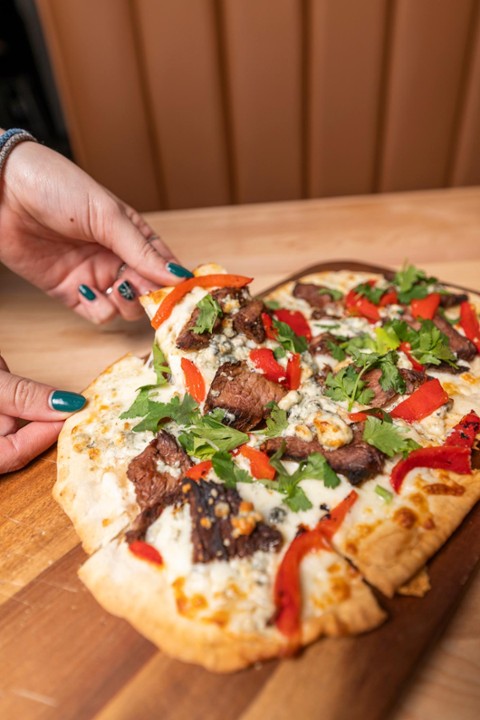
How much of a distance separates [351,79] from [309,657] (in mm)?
4205

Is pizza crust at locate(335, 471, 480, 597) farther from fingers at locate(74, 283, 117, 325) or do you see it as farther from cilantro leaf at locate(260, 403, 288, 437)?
fingers at locate(74, 283, 117, 325)

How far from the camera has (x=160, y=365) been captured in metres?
2.40

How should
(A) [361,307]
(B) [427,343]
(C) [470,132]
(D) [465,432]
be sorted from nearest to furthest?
(D) [465,432], (B) [427,343], (A) [361,307], (C) [470,132]

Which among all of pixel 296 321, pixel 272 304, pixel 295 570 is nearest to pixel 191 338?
pixel 296 321

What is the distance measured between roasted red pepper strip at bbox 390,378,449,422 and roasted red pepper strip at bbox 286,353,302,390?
0.42 m

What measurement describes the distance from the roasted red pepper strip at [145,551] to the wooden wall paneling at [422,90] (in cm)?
415

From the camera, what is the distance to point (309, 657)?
153 centimetres

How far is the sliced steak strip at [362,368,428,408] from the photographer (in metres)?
2.21

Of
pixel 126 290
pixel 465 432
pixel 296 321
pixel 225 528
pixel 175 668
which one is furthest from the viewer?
pixel 126 290

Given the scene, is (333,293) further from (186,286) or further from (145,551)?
(145,551)

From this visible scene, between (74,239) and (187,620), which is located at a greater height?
(74,239)

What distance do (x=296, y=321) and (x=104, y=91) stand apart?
9.19ft

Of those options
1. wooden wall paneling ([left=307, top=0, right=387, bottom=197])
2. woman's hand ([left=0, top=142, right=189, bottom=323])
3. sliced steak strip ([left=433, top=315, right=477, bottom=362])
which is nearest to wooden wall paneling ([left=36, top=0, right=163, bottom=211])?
wooden wall paneling ([left=307, top=0, right=387, bottom=197])

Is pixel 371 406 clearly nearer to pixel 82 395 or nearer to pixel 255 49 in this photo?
pixel 82 395
